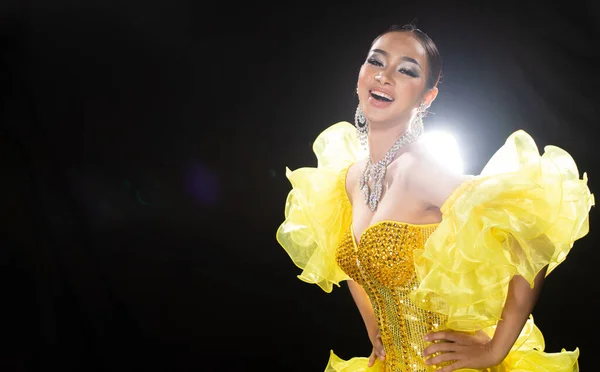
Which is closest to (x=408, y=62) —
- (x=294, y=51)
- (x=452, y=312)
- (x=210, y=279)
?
(x=452, y=312)

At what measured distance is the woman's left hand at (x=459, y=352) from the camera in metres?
1.45

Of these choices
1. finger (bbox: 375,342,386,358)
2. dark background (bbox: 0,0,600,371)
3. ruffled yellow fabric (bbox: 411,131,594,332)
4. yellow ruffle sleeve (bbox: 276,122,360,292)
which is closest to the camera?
ruffled yellow fabric (bbox: 411,131,594,332)

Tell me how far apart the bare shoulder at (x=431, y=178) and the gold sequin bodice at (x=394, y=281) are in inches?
3.0

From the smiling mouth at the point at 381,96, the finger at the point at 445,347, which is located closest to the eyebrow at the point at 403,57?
the smiling mouth at the point at 381,96

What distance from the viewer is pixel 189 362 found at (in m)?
2.91

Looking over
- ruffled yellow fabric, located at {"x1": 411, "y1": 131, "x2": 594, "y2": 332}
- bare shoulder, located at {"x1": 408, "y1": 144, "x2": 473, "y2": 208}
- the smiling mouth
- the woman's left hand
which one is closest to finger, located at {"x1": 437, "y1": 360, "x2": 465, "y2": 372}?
the woman's left hand

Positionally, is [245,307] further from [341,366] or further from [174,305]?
[341,366]

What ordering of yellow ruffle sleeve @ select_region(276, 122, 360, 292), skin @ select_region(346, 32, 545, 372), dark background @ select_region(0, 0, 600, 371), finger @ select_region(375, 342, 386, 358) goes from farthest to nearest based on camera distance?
dark background @ select_region(0, 0, 600, 371) < yellow ruffle sleeve @ select_region(276, 122, 360, 292) < finger @ select_region(375, 342, 386, 358) < skin @ select_region(346, 32, 545, 372)

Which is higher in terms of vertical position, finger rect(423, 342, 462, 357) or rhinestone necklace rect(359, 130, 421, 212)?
rhinestone necklace rect(359, 130, 421, 212)

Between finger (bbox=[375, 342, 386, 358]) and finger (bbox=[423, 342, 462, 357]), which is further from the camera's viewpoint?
finger (bbox=[375, 342, 386, 358])

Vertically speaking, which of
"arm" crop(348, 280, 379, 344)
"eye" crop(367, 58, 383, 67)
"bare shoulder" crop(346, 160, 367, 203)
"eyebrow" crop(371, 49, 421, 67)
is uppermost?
"eyebrow" crop(371, 49, 421, 67)

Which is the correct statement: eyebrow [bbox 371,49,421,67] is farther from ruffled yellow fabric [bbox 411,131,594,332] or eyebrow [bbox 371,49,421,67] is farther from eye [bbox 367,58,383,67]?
ruffled yellow fabric [bbox 411,131,594,332]

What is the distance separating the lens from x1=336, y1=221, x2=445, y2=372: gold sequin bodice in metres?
1.43

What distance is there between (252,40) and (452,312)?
1.78 metres
